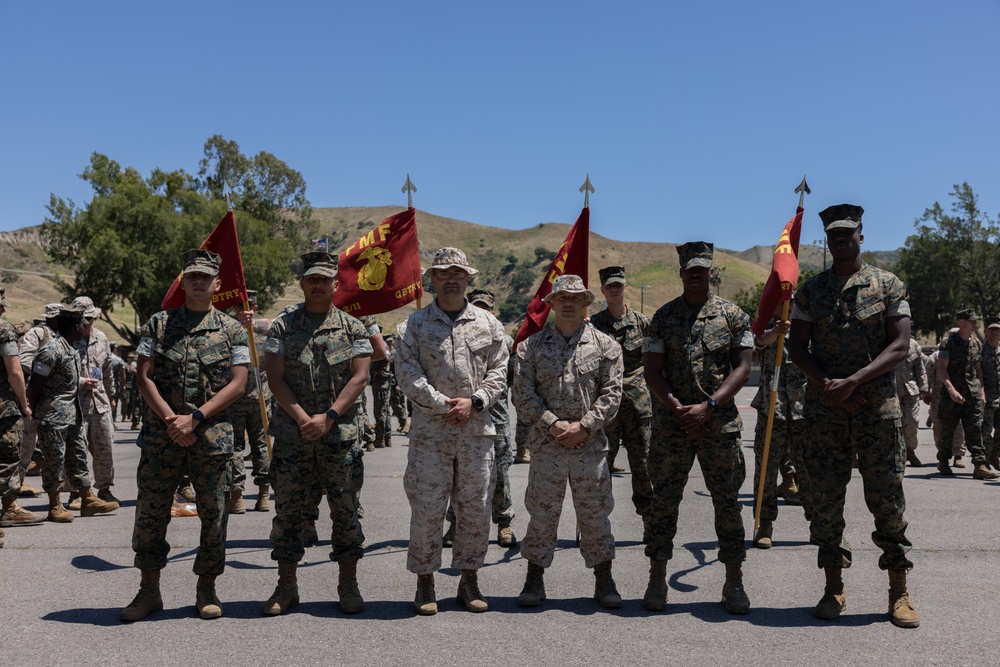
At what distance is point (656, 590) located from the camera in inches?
225

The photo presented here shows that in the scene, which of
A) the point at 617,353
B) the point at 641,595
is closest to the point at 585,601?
A: the point at 641,595

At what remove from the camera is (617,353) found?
605 cm

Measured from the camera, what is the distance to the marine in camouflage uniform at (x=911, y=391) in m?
12.0

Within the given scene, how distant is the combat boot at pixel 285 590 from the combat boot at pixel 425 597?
82cm

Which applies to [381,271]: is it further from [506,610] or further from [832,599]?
[832,599]

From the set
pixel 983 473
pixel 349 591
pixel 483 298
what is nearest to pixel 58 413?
pixel 483 298

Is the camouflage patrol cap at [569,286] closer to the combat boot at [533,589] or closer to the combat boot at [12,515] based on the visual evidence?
the combat boot at [533,589]

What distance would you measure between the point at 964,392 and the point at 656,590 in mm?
8491

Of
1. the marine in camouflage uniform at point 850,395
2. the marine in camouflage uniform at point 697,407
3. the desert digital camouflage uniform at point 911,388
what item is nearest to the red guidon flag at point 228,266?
the marine in camouflage uniform at point 697,407

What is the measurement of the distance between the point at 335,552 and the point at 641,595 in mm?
2179

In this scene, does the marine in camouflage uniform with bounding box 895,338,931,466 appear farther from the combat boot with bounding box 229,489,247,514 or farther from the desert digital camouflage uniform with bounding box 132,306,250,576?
the desert digital camouflage uniform with bounding box 132,306,250,576

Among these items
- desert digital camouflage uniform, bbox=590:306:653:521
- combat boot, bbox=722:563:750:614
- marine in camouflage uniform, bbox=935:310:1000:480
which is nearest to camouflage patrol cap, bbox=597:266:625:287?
desert digital camouflage uniform, bbox=590:306:653:521

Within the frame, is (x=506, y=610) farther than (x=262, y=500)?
No

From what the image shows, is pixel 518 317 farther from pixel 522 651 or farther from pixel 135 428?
pixel 522 651
